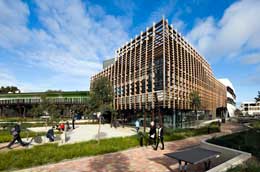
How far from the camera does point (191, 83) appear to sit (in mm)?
29656

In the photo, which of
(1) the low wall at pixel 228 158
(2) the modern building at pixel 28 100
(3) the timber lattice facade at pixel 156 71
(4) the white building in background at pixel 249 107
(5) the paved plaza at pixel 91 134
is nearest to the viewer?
(1) the low wall at pixel 228 158

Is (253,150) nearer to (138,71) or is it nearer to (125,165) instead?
(125,165)

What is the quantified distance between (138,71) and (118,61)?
22.4ft

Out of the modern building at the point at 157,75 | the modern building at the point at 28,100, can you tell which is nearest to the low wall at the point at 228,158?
the modern building at the point at 157,75

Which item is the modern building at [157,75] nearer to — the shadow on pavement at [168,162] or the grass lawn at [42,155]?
the grass lawn at [42,155]

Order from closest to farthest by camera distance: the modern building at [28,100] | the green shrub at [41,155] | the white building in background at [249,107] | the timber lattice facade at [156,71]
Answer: the green shrub at [41,155]
the timber lattice facade at [156,71]
the modern building at [28,100]
the white building in background at [249,107]

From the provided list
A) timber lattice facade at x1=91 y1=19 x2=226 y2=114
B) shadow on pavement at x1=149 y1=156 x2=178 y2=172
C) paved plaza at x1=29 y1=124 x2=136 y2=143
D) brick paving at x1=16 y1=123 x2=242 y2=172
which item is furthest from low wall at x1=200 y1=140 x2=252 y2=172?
timber lattice facade at x1=91 y1=19 x2=226 y2=114

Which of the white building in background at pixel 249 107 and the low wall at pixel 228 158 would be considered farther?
the white building in background at pixel 249 107

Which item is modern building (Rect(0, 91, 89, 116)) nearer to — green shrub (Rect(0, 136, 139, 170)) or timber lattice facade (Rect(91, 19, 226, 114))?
timber lattice facade (Rect(91, 19, 226, 114))

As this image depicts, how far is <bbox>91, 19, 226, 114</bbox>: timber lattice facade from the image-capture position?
22.9 metres

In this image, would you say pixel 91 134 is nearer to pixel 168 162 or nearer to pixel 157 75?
pixel 157 75

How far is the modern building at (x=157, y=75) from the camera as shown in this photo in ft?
75.3

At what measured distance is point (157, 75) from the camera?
23.7 metres

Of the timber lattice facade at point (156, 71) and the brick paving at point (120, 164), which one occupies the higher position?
the timber lattice facade at point (156, 71)
